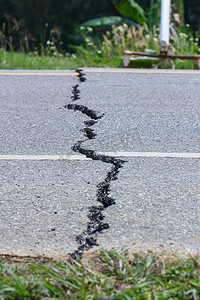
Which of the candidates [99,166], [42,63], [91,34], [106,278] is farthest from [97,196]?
[91,34]

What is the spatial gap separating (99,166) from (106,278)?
4.32 ft

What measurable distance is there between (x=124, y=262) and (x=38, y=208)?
2.41 feet

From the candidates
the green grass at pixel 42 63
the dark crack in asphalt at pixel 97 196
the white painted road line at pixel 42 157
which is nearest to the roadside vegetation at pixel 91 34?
the green grass at pixel 42 63

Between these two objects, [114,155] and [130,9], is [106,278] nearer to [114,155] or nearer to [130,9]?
[114,155]

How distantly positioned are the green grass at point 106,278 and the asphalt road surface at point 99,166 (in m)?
0.13

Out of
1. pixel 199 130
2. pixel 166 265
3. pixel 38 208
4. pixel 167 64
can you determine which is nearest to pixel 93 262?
pixel 166 265

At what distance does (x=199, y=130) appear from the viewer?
11.9 feet

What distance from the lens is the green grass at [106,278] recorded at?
1.60 meters

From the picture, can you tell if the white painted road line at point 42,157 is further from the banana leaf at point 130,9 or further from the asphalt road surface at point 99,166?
the banana leaf at point 130,9

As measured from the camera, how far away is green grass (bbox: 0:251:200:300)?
1599mm

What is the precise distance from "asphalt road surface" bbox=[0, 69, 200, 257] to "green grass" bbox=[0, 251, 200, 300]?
0.43 feet

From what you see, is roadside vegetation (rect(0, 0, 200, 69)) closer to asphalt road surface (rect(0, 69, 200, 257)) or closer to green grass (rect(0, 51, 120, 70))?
green grass (rect(0, 51, 120, 70))

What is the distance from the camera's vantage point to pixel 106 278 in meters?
1.72

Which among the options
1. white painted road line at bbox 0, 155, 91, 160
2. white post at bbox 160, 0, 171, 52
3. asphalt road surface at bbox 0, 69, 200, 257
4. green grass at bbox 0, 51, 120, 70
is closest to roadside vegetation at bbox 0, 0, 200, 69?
green grass at bbox 0, 51, 120, 70
